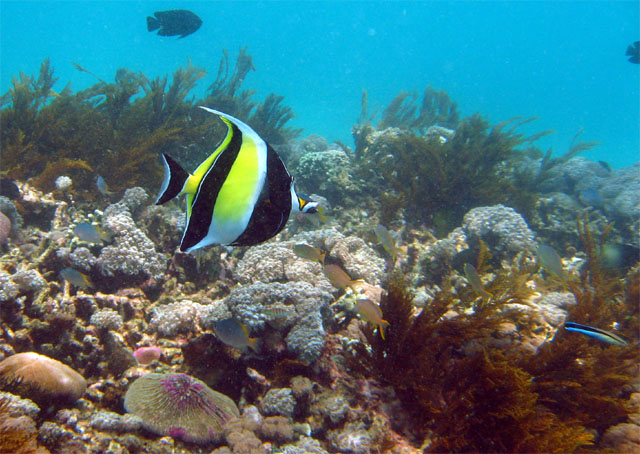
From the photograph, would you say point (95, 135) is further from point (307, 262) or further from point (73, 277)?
point (307, 262)

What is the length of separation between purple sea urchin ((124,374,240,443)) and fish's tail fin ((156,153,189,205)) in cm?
208

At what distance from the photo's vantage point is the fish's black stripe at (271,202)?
991 mm

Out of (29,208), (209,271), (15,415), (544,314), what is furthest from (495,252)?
(29,208)

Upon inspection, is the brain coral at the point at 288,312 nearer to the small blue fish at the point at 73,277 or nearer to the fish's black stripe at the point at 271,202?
the small blue fish at the point at 73,277

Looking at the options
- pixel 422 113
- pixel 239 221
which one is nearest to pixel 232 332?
pixel 239 221

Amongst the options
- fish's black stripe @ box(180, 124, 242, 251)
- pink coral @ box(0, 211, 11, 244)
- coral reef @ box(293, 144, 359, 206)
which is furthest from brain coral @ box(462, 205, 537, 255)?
pink coral @ box(0, 211, 11, 244)

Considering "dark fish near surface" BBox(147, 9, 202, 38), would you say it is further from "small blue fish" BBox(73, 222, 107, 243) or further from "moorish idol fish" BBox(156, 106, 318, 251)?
"moorish idol fish" BBox(156, 106, 318, 251)

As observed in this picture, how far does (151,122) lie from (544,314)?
27.8ft

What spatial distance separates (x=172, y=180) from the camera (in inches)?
37.7

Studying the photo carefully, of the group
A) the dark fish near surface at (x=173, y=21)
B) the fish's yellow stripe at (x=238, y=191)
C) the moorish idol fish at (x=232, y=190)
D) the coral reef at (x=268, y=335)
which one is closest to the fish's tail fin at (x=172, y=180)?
the moorish idol fish at (x=232, y=190)

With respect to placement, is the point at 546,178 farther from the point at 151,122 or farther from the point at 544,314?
the point at 151,122

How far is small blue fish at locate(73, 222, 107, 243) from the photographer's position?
3.52 m

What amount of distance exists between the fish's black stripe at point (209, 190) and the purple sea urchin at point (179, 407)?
197 cm

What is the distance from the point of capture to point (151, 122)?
7.68m
